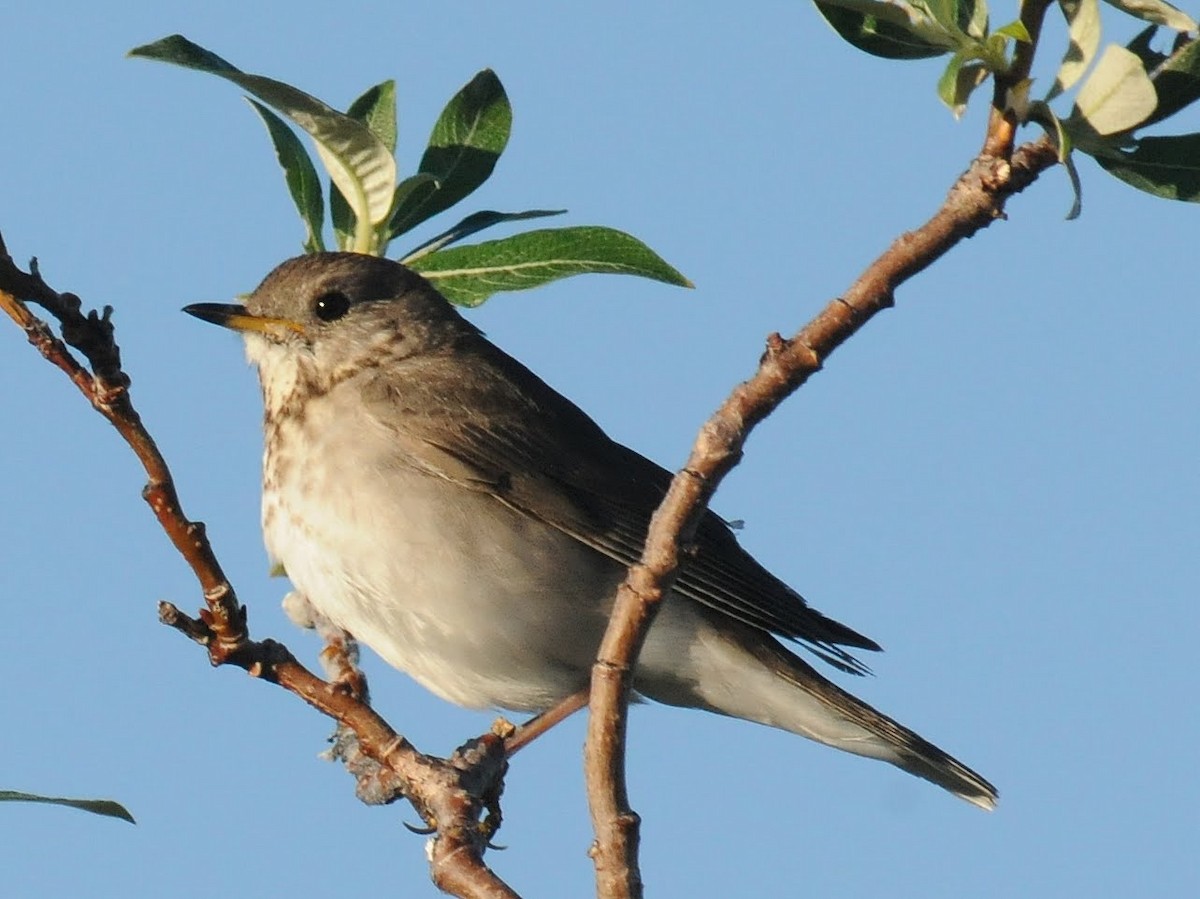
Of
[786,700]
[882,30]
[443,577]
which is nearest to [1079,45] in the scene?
[882,30]

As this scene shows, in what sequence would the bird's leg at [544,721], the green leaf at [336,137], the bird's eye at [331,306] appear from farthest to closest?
1. the bird's eye at [331,306]
2. the bird's leg at [544,721]
3. the green leaf at [336,137]

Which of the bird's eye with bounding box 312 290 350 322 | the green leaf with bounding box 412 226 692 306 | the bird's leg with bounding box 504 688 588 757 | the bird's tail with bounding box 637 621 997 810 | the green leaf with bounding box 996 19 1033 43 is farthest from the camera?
the bird's eye with bounding box 312 290 350 322

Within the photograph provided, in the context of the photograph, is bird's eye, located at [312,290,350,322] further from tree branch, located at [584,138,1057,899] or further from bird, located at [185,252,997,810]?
tree branch, located at [584,138,1057,899]

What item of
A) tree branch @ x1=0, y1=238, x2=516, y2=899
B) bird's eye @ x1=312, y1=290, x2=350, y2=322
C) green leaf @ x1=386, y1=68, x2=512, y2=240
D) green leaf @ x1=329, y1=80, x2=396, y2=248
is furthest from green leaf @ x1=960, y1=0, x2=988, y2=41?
bird's eye @ x1=312, y1=290, x2=350, y2=322

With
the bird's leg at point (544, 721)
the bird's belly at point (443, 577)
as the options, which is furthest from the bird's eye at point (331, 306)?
the bird's leg at point (544, 721)

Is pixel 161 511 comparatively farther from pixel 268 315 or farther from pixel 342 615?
pixel 268 315

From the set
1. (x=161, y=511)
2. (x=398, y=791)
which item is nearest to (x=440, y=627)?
(x=398, y=791)

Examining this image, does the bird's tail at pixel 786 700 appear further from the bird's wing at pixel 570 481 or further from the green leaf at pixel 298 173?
the green leaf at pixel 298 173
